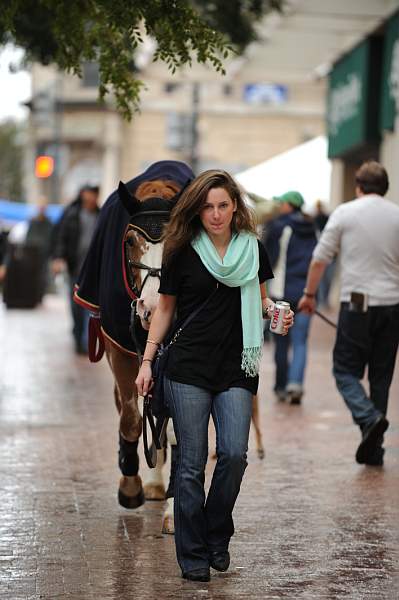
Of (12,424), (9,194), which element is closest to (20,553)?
(12,424)

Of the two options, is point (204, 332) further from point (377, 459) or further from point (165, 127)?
point (165, 127)

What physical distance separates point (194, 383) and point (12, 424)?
530 cm

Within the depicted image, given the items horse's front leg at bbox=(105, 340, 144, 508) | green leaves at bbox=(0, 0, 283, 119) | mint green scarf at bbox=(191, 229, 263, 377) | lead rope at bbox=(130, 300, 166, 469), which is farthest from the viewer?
horse's front leg at bbox=(105, 340, 144, 508)

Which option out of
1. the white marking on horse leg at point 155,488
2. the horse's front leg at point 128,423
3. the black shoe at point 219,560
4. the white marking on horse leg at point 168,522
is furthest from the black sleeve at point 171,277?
the white marking on horse leg at point 155,488

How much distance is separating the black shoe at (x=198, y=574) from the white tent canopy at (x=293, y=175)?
707 centimetres

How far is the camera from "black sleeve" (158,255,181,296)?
5980 millimetres

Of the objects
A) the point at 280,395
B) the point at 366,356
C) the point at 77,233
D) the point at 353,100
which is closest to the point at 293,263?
the point at 280,395

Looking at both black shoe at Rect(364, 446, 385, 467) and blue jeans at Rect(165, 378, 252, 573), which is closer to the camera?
blue jeans at Rect(165, 378, 252, 573)

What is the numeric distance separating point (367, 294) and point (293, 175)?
4.31m

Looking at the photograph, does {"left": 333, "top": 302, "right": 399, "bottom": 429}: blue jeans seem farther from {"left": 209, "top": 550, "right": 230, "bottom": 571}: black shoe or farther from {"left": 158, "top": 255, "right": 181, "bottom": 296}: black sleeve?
{"left": 158, "top": 255, "right": 181, "bottom": 296}: black sleeve

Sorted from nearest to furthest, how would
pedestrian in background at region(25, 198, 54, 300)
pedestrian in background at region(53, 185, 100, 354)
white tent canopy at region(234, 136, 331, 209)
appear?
white tent canopy at region(234, 136, 331, 209), pedestrian in background at region(53, 185, 100, 354), pedestrian in background at region(25, 198, 54, 300)

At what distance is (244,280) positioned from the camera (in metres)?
5.91

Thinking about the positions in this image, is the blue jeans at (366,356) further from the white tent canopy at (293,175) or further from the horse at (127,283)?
the white tent canopy at (293,175)

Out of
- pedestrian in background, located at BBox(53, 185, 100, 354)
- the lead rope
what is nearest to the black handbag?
the lead rope
